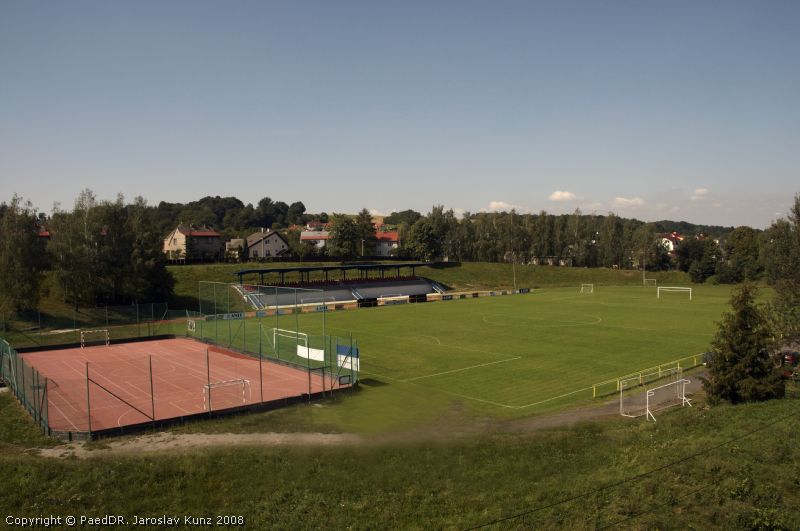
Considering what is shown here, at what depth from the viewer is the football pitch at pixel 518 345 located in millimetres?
29688

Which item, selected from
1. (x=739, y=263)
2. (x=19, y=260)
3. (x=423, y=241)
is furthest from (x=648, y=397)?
(x=423, y=241)

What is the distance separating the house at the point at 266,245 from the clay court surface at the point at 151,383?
83367 mm

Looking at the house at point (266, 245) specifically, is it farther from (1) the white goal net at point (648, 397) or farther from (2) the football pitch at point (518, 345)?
(1) the white goal net at point (648, 397)

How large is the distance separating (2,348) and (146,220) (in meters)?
33.0

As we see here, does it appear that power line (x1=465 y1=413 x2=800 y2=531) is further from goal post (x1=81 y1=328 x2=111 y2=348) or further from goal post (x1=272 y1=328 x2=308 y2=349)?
goal post (x1=81 y1=328 x2=111 y2=348)

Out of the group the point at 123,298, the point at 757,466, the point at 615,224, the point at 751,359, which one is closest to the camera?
the point at 757,466

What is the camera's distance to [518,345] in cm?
4269

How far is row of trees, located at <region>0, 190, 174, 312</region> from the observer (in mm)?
51031

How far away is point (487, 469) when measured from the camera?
1670 centimetres

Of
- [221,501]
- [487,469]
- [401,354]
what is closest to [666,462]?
[487,469]

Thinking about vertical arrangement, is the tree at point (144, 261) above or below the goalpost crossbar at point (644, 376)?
above

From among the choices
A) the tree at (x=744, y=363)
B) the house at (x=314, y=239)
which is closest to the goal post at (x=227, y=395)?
the tree at (x=744, y=363)

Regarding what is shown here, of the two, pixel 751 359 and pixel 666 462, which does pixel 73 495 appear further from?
pixel 751 359

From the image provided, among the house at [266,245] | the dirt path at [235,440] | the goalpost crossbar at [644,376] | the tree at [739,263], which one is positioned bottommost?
the goalpost crossbar at [644,376]
